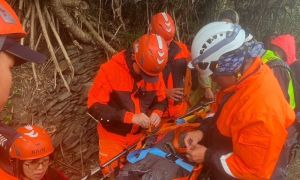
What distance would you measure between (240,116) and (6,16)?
1588mm

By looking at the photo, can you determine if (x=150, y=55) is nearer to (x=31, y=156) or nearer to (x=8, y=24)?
(x=31, y=156)

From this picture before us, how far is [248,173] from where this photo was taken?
2.54 m

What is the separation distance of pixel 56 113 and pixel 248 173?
3.36m

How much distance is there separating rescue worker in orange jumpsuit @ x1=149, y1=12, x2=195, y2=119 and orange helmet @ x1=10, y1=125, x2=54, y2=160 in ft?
4.91

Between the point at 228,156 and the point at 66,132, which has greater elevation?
the point at 228,156

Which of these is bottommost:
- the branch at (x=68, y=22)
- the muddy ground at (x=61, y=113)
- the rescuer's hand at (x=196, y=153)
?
the muddy ground at (x=61, y=113)

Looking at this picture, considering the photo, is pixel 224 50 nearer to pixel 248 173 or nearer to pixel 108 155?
pixel 248 173

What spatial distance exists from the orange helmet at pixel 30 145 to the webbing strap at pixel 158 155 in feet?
2.47

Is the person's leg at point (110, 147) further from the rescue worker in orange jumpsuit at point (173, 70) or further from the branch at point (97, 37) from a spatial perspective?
the branch at point (97, 37)

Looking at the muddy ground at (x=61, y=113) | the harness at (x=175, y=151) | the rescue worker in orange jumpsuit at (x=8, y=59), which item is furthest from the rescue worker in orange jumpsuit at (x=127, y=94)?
the rescue worker in orange jumpsuit at (x=8, y=59)

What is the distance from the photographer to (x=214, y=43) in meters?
2.75

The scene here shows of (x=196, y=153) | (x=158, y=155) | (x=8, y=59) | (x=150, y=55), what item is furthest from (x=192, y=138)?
(x=8, y=59)

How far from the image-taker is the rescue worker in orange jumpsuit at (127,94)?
3.72 meters

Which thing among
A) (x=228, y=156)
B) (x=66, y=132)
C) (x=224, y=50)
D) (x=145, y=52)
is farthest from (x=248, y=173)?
(x=66, y=132)
